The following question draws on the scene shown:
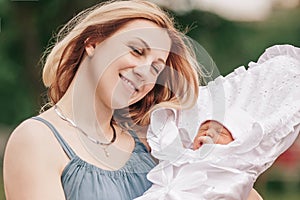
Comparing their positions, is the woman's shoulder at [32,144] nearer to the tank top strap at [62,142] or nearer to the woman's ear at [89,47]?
the tank top strap at [62,142]

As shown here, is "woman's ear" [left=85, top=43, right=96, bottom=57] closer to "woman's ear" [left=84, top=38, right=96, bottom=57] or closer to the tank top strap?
"woman's ear" [left=84, top=38, right=96, bottom=57]

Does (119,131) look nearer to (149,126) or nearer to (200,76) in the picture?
(149,126)

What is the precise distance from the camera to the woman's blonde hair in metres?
1.69

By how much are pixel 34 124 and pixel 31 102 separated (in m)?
5.25

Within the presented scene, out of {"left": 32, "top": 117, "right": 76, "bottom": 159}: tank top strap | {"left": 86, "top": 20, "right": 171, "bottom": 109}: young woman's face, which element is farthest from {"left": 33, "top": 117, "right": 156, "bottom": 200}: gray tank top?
{"left": 86, "top": 20, "right": 171, "bottom": 109}: young woman's face

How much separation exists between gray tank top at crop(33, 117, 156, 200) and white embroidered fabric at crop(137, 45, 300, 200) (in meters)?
0.03

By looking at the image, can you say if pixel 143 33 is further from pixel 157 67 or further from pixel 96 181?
pixel 96 181

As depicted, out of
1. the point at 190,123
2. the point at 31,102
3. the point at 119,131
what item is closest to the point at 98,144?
the point at 119,131

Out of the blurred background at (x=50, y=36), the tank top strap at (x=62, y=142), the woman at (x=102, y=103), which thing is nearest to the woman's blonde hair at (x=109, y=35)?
the woman at (x=102, y=103)

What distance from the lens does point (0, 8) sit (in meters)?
6.87

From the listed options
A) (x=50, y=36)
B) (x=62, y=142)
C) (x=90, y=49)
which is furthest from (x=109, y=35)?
(x=50, y=36)

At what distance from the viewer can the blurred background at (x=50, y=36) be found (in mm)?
6531

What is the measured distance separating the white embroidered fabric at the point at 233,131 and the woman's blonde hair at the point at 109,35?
38 millimetres

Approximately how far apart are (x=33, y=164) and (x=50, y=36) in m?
5.08
